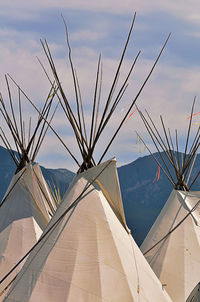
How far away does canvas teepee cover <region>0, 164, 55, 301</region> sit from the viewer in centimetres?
941

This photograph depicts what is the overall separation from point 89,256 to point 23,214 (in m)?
2.93

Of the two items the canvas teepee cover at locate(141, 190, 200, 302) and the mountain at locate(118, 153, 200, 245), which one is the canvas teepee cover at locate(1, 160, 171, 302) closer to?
the canvas teepee cover at locate(141, 190, 200, 302)

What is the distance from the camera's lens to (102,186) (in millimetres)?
7855

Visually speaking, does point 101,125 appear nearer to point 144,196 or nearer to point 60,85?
point 60,85

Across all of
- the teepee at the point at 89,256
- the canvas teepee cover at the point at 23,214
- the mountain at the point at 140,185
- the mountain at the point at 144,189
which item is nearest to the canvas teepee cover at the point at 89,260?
the teepee at the point at 89,256

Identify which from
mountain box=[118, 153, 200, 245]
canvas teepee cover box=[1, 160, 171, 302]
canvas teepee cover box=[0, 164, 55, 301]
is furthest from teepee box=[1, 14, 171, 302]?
mountain box=[118, 153, 200, 245]

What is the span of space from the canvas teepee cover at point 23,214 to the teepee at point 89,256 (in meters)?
2.08

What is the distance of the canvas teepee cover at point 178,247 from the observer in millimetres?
10297

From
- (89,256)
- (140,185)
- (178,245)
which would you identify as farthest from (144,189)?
(89,256)

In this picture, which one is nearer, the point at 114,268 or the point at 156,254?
the point at 114,268

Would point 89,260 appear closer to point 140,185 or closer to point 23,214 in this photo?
point 23,214

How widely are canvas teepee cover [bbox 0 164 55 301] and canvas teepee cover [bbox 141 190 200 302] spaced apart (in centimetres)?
212

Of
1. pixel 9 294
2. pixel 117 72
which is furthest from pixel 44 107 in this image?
pixel 9 294

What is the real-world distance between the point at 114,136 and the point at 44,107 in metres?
3.35
